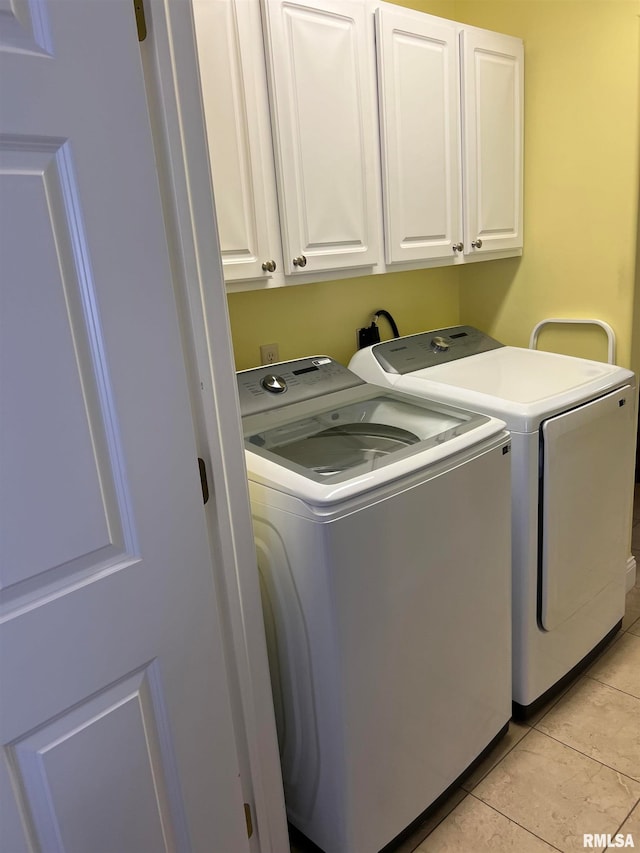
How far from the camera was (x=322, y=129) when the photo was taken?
5.73 ft

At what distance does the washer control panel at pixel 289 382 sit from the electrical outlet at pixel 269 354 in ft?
0.51

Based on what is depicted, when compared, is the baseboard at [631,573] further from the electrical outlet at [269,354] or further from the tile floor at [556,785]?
the electrical outlet at [269,354]

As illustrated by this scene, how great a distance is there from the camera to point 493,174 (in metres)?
2.29

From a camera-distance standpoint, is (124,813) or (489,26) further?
(489,26)

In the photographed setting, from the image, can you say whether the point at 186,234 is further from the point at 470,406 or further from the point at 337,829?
the point at 337,829

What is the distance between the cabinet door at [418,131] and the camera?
188cm

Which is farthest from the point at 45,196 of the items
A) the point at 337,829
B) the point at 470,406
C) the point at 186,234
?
the point at 337,829

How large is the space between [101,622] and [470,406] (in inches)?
49.0

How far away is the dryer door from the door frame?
97 centimetres

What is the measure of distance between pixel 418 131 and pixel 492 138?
399mm

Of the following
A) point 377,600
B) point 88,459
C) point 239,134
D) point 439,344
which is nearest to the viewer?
point 88,459

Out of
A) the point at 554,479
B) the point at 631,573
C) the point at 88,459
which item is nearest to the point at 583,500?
the point at 554,479

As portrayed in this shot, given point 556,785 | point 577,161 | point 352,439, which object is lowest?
point 556,785

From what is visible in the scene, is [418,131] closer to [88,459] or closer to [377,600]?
[377,600]
